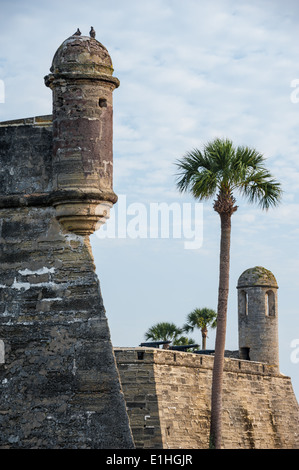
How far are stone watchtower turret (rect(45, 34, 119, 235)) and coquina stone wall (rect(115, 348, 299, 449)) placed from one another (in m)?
11.8

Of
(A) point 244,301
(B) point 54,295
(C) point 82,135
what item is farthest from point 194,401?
(C) point 82,135

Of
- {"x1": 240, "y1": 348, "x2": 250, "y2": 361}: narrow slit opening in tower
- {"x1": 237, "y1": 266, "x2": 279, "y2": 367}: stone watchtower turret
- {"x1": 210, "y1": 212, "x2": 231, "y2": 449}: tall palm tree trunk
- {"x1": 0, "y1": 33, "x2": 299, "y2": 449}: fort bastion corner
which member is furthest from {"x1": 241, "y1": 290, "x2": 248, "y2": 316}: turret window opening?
{"x1": 0, "y1": 33, "x2": 299, "y2": 449}: fort bastion corner

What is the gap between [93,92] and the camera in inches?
Answer: 421

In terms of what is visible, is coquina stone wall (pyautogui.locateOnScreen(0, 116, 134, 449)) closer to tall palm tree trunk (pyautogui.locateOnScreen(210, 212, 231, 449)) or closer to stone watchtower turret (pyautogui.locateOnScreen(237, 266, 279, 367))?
tall palm tree trunk (pyautogui.locateOnScreen(210, 212, 231, 449))

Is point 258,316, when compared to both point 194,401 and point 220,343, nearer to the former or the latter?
point 194,401

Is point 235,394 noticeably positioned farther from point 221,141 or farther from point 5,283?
point 5,283

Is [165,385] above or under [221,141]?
under

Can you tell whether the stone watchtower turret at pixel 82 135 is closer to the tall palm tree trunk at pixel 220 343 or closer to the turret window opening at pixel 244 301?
the tall palm tree trunk at pixel 220 343

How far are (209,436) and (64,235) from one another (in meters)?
13.6

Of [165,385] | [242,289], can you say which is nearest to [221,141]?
[165,385]

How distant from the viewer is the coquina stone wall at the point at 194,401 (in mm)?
21891

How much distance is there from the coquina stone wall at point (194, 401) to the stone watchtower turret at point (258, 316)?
783 millimetres

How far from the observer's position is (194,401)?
78.4 feet
